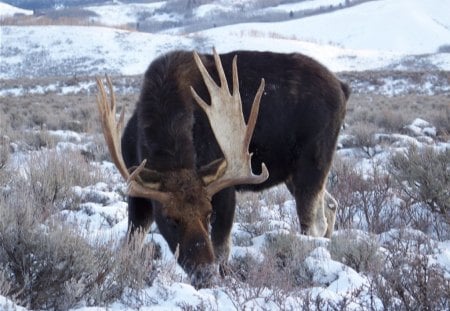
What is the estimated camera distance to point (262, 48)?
6744 cm

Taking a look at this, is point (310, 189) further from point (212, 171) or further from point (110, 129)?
point (110, 129)

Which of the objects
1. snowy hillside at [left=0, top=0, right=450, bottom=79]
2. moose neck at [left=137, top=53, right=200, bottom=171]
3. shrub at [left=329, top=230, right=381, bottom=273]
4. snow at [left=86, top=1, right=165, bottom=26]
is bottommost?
snow at [left=86, top=1, right=165, bottom=26]

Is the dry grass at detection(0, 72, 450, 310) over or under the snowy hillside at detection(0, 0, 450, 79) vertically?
over

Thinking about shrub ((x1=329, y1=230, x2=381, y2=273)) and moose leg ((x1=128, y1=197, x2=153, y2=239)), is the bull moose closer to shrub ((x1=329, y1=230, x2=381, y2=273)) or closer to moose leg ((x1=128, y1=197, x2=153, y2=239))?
moose leg ((x1=128, y1=197, x2=153, y2=239))

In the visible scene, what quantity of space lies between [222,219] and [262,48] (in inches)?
2435

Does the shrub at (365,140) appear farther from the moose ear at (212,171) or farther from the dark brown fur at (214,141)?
the moose ear at (212,171)

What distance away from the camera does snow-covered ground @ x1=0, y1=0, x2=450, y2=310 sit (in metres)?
4.91

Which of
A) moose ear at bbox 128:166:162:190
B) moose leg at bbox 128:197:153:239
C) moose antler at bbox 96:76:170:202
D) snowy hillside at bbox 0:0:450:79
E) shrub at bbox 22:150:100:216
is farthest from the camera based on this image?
snowy hillside at bbox 0:0:450:79

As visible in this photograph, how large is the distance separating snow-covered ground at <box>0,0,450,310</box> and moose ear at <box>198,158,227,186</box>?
2.55 feet

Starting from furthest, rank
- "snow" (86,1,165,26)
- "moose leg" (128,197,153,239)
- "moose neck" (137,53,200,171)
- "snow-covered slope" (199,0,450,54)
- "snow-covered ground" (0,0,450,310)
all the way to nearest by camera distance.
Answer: "snow" (86,1,165,26) → "snow-covered slope" (199,0,450,54) → "moose leg" (128,197,153,239) → "moose neck" (137,53,200,171) → "snow-covered ground" (0,0,450,310)

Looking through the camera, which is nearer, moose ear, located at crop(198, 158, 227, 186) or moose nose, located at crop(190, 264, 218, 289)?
moose nose, located at crop(190, 264, 218, 289)

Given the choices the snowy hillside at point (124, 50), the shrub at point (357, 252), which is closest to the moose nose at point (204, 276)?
the shrub at point (357, 252)

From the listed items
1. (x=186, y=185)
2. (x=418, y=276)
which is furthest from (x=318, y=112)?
(x=418, y=276)

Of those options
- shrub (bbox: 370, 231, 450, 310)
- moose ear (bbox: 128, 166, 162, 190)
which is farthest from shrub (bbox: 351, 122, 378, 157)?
shrub (bbox: 370, 231, 450, 310)
